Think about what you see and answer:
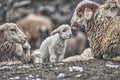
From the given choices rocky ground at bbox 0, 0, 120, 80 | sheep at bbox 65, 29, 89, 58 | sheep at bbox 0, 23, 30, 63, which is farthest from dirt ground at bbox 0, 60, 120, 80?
sheep at bbox 65, 29, 89, 58

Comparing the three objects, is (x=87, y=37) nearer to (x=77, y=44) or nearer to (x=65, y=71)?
(x=65, y=71)

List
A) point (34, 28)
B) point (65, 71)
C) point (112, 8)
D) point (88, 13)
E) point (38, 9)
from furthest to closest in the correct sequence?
point (38, 9) < point (34, 28) < point (88, 13) < point (112, 8) < point (65, 71)

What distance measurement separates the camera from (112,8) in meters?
15.2

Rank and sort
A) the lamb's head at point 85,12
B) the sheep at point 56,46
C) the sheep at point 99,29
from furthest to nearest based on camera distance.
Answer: the sheep at point 56,46 → the lamb's head at point 85,12 → the sheep at point 99,29

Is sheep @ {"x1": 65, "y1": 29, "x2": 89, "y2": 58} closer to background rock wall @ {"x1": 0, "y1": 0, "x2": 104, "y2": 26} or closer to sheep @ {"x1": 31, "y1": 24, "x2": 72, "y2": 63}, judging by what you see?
background rock wall @ {"x1": 0, "y1": 0, "x2": 104, "y2": 26}

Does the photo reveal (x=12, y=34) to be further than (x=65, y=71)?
Yes

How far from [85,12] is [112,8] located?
59cm

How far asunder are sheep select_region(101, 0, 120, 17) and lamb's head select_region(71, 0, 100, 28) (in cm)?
19

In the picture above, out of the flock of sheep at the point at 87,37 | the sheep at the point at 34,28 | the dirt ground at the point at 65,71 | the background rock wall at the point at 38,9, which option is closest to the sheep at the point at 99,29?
the flock of sheep at the point at 87,37

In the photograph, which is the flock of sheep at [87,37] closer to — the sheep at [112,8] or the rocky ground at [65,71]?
the sheep at [112,8]

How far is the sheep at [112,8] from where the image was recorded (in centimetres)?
1517

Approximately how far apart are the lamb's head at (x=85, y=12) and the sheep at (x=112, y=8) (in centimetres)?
19

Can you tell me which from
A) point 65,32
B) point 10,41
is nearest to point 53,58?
point 65,32

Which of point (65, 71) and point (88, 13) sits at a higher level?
point (88, 13)
